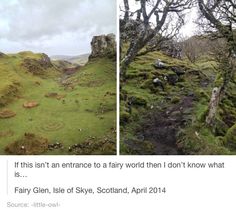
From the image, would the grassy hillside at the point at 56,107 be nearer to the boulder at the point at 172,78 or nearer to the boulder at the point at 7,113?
the boulder at the point at 7,113

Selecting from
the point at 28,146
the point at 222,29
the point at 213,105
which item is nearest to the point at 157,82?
the point at 213,105

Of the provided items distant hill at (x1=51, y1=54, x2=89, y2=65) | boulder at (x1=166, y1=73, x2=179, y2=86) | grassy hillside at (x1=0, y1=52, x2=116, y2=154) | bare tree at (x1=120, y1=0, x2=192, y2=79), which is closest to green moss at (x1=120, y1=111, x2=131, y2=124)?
grassy hillside at (x1=0, y1=52, x2=116, y2=154)

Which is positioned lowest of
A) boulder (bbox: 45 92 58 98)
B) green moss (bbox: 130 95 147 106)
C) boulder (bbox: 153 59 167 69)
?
green moss (bbox: 130 95 147 106)

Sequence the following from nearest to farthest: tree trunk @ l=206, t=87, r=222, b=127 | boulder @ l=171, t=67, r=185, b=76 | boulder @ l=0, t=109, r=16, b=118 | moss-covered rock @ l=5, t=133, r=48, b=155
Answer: moss-covered rock @ l=5, t=133, r=48, b=155 < boulder @ l=0, t=109, r=16, b=118 < tree trunk @ l=206, t=87, r=222, b=127 < boulder @ l=171, t=67, r=185, b=76

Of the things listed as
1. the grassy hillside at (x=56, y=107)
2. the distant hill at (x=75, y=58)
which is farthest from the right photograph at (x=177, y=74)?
the distant hill at (x=75, y=58)

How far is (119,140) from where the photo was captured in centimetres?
518

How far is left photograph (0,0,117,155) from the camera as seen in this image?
515 cm

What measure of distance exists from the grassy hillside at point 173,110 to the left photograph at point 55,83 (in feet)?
0.83

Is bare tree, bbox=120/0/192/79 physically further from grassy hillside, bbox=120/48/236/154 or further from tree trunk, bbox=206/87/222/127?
tree trunk, bbox=206/87/222/127

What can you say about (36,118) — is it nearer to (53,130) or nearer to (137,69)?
(53,130)

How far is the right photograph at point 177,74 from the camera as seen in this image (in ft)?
17.4

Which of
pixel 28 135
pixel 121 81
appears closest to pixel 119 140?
pixel 121 81

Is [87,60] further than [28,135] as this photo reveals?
Yes
